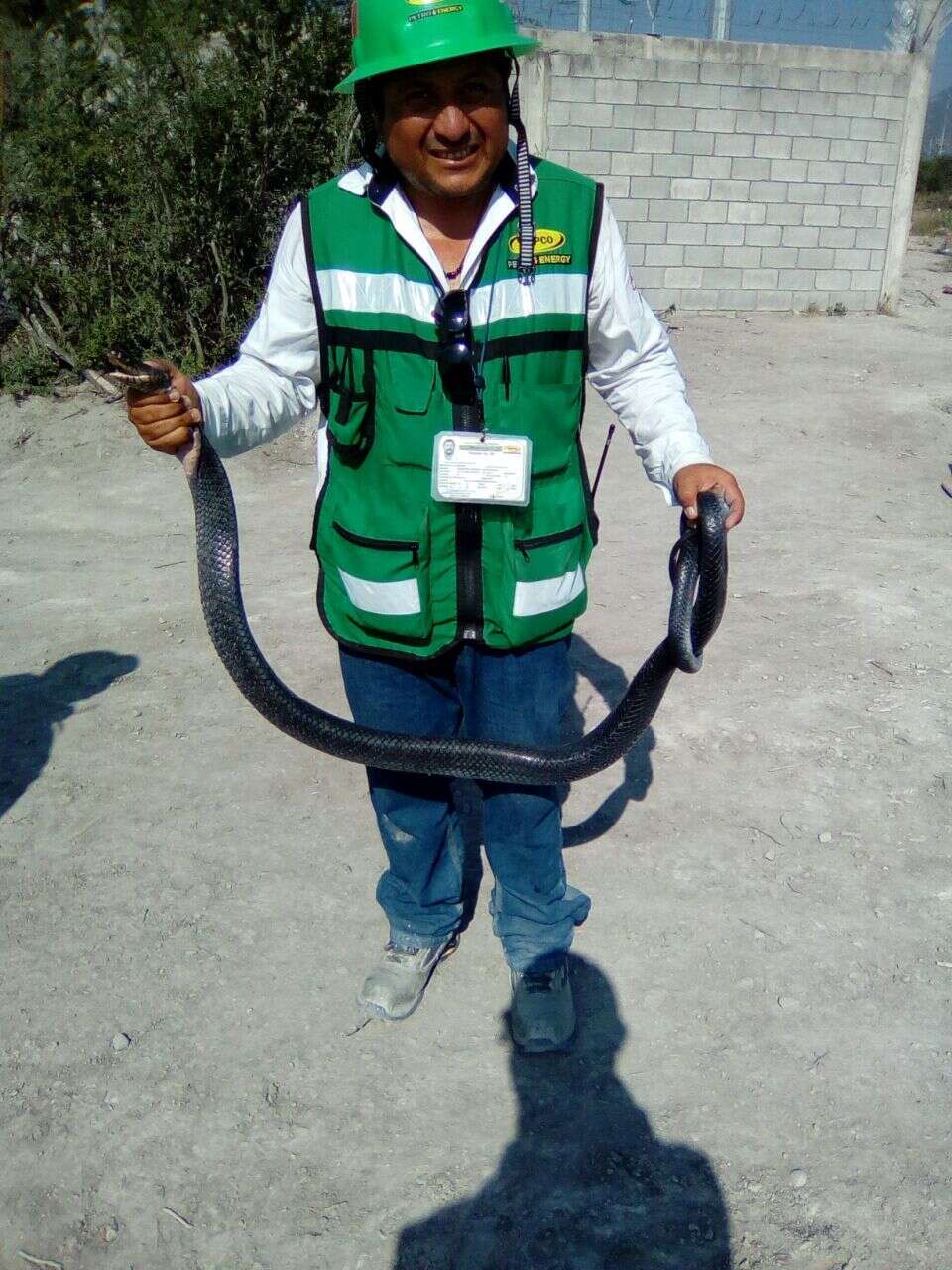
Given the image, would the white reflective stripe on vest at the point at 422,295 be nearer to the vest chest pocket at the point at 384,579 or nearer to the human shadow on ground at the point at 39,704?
the vest chest pocket at the point at 384,579

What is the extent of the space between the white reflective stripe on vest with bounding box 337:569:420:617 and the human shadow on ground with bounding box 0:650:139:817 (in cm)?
192

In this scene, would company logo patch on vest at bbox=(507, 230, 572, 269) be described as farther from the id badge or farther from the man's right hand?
the man's right hand

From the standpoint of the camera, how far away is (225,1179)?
229cm

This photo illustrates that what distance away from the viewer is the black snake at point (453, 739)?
2.23m

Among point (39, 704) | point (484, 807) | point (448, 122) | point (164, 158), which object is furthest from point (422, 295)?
point (164, 158)

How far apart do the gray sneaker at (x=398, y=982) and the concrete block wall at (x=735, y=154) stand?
9042 millimetres

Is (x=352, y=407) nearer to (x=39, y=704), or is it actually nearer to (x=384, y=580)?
(x=384, y=580)

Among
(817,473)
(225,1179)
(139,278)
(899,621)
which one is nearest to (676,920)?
(225,1179)

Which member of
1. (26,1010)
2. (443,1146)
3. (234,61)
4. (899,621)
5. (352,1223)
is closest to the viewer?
(352,1223)

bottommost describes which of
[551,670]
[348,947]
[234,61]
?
[348,947]

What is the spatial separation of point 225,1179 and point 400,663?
1.17 meters

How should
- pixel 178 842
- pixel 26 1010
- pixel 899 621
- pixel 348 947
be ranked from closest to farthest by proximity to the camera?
pixel 26 1010 < pixel 348 947 < pixel 178 842 < pixel 899 621

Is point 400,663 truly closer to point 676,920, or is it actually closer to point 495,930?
point 495,930

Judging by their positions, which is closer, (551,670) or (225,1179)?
(225,1179)
